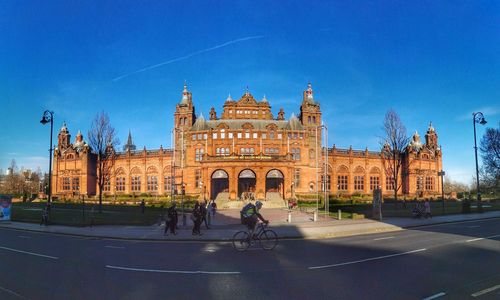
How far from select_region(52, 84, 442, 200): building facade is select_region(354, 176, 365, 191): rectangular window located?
23 centimetres

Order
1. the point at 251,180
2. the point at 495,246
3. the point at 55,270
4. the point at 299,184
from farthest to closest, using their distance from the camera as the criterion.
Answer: the point at 299,184 → the point at 251,180 → the point at 495,246 → the point at 55,270

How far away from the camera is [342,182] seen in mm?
76875

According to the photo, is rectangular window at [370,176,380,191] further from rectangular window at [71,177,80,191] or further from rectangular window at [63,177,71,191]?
rectangular window at [63,177,71,191]

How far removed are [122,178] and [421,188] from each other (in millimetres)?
71094

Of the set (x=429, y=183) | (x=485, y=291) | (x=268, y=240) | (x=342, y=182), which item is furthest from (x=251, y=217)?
(x=429, y=183)

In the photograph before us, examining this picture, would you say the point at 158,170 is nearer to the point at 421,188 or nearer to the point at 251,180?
the point at 251,180

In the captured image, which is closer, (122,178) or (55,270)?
(55,270)

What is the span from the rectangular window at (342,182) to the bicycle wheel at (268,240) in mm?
61682

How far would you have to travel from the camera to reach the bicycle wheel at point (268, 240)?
15609mm

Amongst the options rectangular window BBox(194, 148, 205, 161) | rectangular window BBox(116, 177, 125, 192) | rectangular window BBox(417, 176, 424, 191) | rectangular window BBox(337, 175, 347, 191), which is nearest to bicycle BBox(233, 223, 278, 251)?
rectangular window BBox(194, 148, 205, 161)

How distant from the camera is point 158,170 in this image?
3081 inches

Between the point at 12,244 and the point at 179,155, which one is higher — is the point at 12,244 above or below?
below

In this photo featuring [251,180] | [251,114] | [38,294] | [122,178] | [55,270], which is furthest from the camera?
[122,178]

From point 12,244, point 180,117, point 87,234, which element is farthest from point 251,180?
point 12,244
